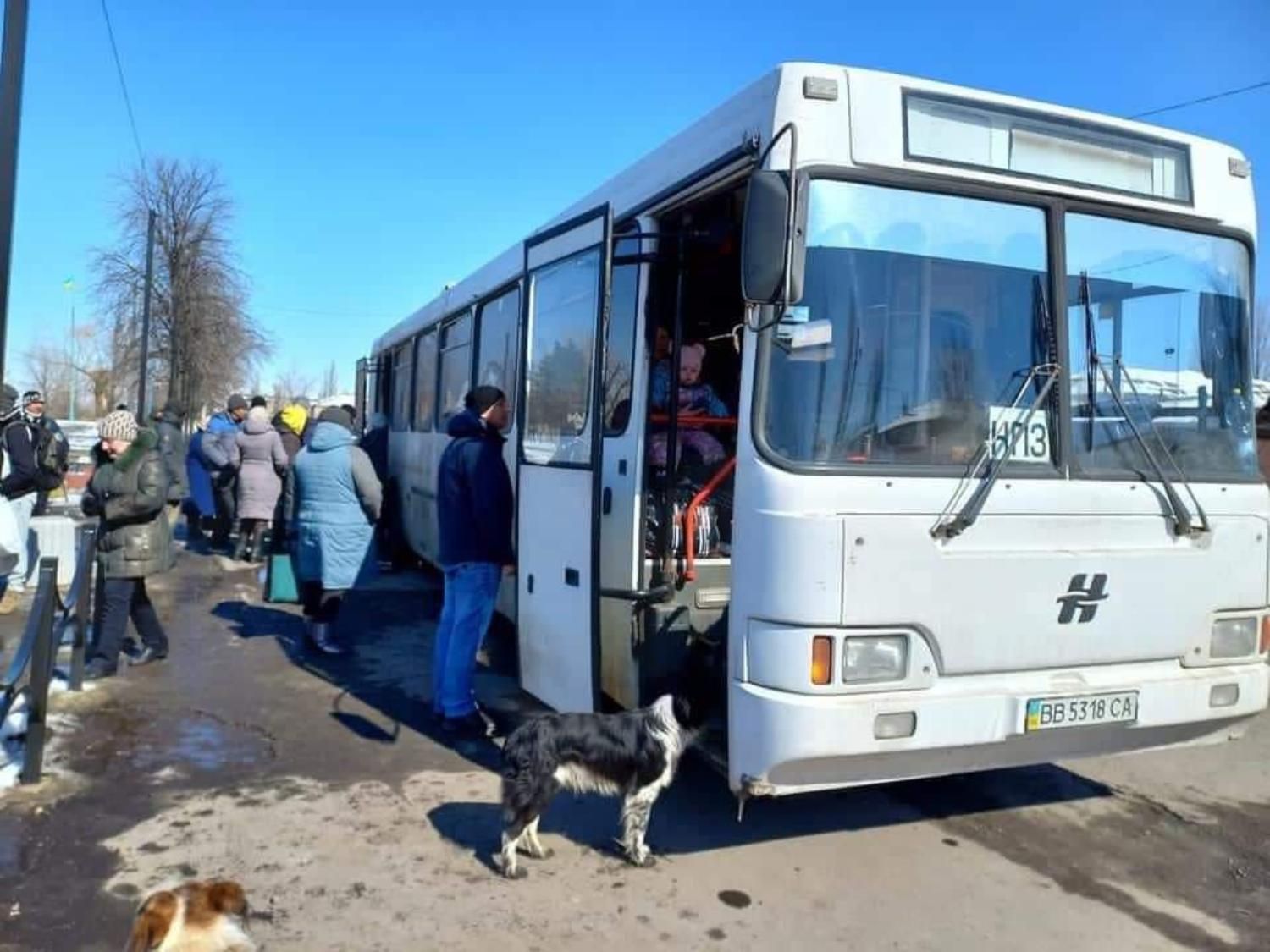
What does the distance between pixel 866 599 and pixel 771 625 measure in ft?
1.20

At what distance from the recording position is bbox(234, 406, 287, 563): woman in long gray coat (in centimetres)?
1148

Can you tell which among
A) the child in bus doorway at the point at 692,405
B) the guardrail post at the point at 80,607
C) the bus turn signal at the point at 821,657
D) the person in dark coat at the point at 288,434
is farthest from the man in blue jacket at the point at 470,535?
the person in dark coat at the point at 288,434

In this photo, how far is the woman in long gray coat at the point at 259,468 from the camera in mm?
11477

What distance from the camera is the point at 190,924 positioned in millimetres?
2492


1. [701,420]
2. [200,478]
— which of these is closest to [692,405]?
[701,420]

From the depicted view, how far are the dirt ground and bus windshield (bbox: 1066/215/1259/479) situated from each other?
1.80 m

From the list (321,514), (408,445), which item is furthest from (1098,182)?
(408,445)

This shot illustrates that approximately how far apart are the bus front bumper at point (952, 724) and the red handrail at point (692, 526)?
45.9 inches

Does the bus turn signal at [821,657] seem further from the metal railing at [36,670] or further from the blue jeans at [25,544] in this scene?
the blue jeans at [25,544]

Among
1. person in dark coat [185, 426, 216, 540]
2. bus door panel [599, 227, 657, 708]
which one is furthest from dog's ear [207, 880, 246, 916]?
person in dark coat [185, 426, 216, 540]

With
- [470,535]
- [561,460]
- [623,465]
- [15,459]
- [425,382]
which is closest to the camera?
[623,465]

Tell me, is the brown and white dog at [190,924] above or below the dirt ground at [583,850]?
above

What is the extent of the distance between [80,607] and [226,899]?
4605 mm

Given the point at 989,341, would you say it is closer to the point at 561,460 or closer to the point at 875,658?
the point at 875,658
